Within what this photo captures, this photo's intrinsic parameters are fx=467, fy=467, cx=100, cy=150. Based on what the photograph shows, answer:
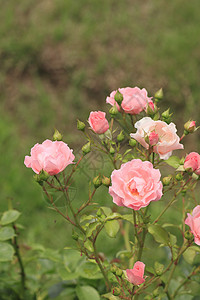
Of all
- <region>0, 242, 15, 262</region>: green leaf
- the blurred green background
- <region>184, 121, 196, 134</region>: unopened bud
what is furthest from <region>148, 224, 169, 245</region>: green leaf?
the blurred green background

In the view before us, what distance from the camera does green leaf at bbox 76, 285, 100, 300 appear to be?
117cm

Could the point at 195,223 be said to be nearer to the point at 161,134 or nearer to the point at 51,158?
the point at 161,134

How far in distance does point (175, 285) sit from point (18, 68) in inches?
85.9

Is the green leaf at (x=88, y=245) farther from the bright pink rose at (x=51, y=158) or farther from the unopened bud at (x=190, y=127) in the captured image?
the unopened bud at (x=190, y=127)

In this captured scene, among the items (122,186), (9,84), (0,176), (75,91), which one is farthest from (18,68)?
(122,186)

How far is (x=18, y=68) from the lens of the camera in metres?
3.12

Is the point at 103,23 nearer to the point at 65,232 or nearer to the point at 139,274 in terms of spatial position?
the point at 65,232

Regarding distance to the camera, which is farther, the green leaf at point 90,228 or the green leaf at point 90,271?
the green leaf at point 90,271

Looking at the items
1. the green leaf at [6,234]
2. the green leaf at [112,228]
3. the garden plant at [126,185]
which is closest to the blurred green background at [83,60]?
the green leaf at [6,234]

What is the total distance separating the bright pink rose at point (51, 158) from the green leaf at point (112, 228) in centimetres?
17

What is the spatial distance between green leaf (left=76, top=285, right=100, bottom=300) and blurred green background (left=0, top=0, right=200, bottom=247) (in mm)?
1389

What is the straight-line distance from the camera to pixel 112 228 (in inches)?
38.5

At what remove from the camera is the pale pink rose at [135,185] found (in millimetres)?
844

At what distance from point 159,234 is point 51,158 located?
29 cm
